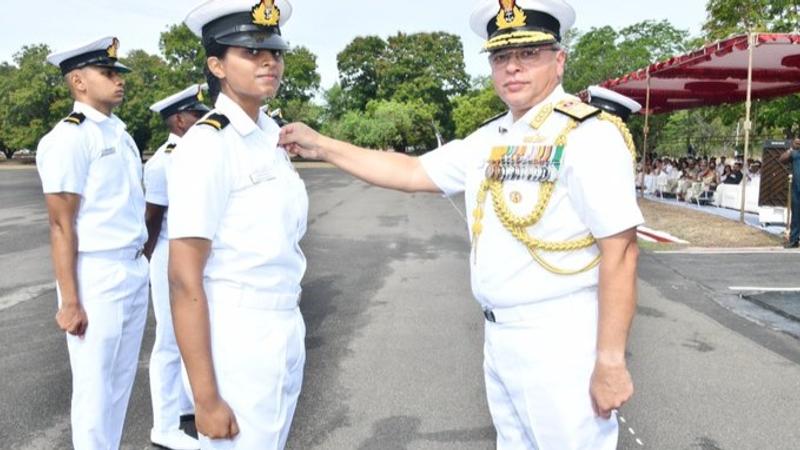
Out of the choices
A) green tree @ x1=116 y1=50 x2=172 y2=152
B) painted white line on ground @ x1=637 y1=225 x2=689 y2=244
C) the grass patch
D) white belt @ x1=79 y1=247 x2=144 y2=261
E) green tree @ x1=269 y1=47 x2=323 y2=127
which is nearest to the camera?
white belt @ x1=79 y1=247 x2=144 y2=261

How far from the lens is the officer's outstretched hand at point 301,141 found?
95.9 inches

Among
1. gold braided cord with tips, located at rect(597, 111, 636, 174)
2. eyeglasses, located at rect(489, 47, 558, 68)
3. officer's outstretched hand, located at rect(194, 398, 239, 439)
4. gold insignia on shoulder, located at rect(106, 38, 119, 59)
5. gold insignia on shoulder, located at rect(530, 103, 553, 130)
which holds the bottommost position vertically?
officer's outstretched hand, located at rect(194, 398, 239, 439)

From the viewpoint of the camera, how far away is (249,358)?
1.94 metres

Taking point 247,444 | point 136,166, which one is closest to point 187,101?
point 136,166

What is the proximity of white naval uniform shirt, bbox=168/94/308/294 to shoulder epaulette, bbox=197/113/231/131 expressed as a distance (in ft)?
0.04

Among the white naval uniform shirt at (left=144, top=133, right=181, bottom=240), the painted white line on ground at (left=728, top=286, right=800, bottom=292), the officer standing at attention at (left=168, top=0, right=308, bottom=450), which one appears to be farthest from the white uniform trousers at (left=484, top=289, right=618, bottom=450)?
the painted white line on ground at (left=728, top=286, right=800, bottom=292)

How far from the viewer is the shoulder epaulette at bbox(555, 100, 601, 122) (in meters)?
1.96

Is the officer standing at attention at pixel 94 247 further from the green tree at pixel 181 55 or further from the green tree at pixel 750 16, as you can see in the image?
the green tree at pixel 181 55

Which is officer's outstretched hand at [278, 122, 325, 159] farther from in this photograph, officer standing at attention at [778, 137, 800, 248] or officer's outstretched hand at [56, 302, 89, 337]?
officer standing at attention at [778, 137, 800, 248]

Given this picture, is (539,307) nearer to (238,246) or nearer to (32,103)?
(238,246)

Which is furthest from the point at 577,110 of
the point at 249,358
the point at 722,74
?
the point at 722,74

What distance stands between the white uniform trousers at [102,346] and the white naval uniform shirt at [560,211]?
170 centimetres

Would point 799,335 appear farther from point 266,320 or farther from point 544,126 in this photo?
point 266,320

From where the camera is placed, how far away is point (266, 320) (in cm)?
199
